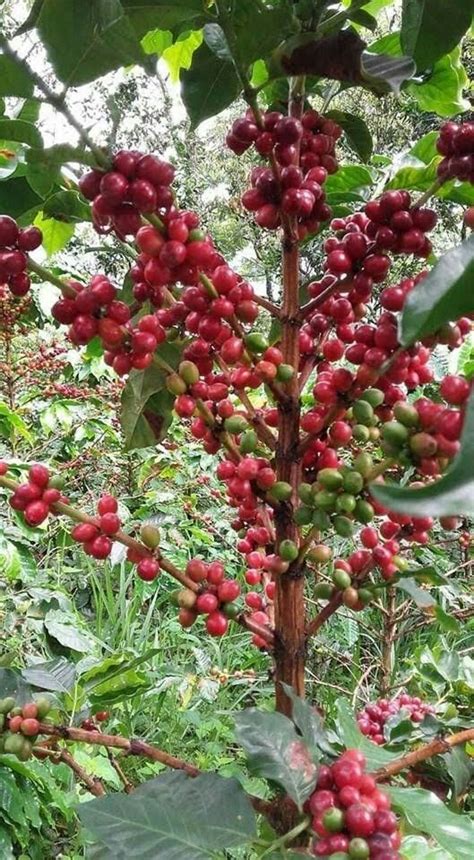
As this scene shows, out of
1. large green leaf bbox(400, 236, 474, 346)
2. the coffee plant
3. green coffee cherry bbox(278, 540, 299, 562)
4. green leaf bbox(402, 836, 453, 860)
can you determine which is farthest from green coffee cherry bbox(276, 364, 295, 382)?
green leaf bbox(402, 836, 453, 860)

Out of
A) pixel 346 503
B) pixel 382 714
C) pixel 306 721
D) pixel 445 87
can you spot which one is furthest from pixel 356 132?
pixel 382 714

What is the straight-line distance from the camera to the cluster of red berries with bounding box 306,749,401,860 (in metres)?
0.36

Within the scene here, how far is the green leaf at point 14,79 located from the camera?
1.13 ft

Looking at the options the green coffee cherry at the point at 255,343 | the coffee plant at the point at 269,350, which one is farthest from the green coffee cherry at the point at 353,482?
the green coffee cherry at the point at 255,343

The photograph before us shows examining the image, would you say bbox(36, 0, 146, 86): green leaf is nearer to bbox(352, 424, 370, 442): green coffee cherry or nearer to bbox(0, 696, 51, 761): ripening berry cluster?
bbox(352, 424, 370, 442): green coffee cherry

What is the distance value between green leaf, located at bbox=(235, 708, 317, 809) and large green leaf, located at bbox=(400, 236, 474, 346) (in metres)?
0.27

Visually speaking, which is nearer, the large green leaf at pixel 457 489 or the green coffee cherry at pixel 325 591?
the large green leaf at pixel 457 489

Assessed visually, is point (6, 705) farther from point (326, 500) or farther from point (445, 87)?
point (445, 87)

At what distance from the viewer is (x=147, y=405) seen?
0.60 m

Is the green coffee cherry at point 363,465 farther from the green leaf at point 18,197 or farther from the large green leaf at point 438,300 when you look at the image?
the green leaf at point 18,197

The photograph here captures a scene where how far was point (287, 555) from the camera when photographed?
1.52 feet

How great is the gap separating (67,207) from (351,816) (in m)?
0.40

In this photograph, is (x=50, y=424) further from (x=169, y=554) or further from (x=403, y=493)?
(x=403, y=493)

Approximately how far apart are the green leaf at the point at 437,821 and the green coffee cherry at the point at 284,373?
0.81ft
